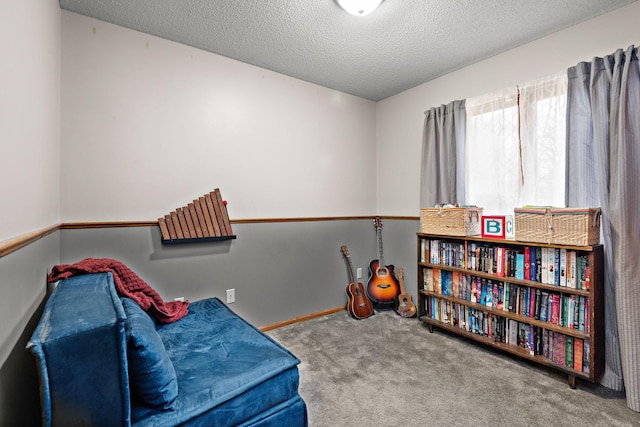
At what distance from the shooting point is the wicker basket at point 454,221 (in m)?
2.53

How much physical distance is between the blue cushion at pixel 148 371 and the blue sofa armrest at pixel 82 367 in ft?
0.32

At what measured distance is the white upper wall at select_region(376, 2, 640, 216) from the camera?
203cm

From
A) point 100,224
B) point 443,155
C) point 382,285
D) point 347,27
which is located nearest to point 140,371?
point 100,224

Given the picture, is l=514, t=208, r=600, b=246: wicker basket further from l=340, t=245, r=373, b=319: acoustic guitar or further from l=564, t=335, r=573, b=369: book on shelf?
l=340, t=245, r=373, b=319: acoustic guitar

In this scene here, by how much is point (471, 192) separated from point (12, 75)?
10.2 ft

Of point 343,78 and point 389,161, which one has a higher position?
point 343,78

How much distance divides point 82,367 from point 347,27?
7.93 feet

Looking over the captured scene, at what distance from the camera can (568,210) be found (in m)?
1.96

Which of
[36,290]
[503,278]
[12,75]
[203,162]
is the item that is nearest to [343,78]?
[203,162]

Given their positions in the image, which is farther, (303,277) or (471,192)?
(303,277)

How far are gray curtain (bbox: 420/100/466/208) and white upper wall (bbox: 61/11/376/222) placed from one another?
89 centimetres

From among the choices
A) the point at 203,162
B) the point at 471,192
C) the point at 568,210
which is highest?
the point at 203,162

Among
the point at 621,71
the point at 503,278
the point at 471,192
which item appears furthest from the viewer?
the point at 471,192

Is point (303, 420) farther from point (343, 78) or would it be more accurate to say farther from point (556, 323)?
point (343, 78)
